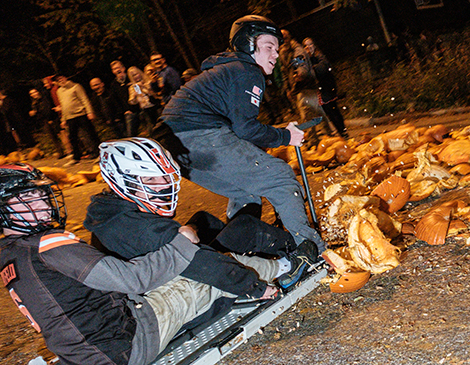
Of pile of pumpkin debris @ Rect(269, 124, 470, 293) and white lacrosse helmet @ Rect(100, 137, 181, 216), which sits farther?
pile of pumpkin debris @ Rect(269, 124, 470, 293)

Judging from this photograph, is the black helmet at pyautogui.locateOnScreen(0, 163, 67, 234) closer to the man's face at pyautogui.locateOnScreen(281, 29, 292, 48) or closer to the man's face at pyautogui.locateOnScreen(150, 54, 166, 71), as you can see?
the man's face at pyautogui.locateOnScreen(150, 54, 166, 71)

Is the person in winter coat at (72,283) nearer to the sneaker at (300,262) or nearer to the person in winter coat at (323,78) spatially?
the sneaker at (300,262)

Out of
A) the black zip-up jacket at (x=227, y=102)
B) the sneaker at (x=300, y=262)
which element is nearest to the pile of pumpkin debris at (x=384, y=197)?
the sneaker at (x=300, y=262)

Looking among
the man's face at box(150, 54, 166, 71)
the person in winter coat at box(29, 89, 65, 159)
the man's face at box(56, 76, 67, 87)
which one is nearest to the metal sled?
the man's face at box(150, 54, 166, 71)

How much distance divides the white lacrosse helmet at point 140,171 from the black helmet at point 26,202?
0.38 metres

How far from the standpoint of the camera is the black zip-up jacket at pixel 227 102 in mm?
3312

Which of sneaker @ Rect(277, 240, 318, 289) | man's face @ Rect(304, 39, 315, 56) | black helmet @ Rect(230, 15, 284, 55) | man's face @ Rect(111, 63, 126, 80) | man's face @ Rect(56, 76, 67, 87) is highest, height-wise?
man's face @ Rect(56, 76, 67, 87)

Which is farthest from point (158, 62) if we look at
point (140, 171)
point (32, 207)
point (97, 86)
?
point (32, 207)

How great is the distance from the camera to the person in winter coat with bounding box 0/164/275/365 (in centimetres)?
214

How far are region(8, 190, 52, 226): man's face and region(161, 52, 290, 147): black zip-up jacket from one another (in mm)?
1327

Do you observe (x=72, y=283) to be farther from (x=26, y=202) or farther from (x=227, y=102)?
(x=227, y=102)

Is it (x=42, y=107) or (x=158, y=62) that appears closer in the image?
(x=158, y=62)

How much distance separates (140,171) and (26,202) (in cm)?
65

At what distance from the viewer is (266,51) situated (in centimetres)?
348
